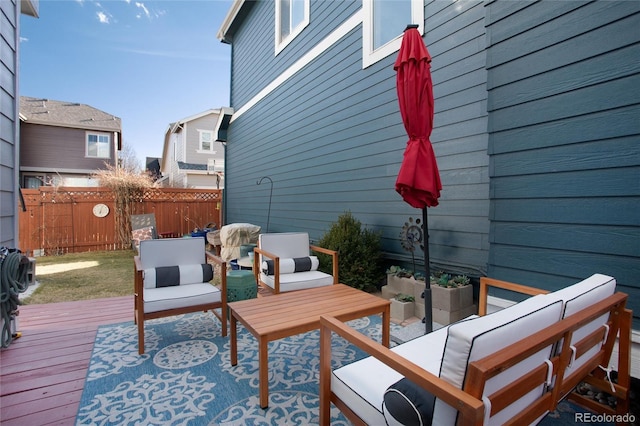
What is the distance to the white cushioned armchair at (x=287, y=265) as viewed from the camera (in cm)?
360

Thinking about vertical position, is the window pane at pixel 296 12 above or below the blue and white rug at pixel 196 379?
above

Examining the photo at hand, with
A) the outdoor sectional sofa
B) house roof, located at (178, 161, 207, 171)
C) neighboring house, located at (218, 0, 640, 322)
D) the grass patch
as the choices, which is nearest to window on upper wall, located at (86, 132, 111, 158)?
house roof, located at (178, 161, 207, 171)

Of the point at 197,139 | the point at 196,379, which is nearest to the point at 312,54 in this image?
the point at 196,379

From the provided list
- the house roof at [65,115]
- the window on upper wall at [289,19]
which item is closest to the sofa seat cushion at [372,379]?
the window on upper wall at [289,19]

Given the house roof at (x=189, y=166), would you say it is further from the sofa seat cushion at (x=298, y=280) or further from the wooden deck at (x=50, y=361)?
the sofa seat cushion at (x=298, y=280)

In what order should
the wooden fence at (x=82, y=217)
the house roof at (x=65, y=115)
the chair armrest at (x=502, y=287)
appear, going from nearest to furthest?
1. the chair armrest at (x=502, y=287)
2. the wooden fence at (x=82, y=217)
3. the house roof at (x=65, y=115)

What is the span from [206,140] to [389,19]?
1375 centimetres

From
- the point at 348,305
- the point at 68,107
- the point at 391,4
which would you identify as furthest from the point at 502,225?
the point at 68,107

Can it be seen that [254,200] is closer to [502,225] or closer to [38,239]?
[38,239]

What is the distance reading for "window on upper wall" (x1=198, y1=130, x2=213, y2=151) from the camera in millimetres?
16062

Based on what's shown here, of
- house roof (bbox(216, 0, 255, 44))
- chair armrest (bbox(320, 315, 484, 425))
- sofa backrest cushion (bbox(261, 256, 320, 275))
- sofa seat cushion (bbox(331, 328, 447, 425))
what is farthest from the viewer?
house roof (bbox(216, 0, 255, 44))

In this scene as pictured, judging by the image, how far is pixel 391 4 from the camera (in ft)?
14.3

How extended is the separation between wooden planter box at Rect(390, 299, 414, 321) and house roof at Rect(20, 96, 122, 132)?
56.3ft

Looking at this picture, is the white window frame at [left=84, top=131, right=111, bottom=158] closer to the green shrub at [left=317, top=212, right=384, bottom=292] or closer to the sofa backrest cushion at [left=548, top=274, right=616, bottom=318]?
the green shrub at [left=317, top=212, right=384, bottom=292]
